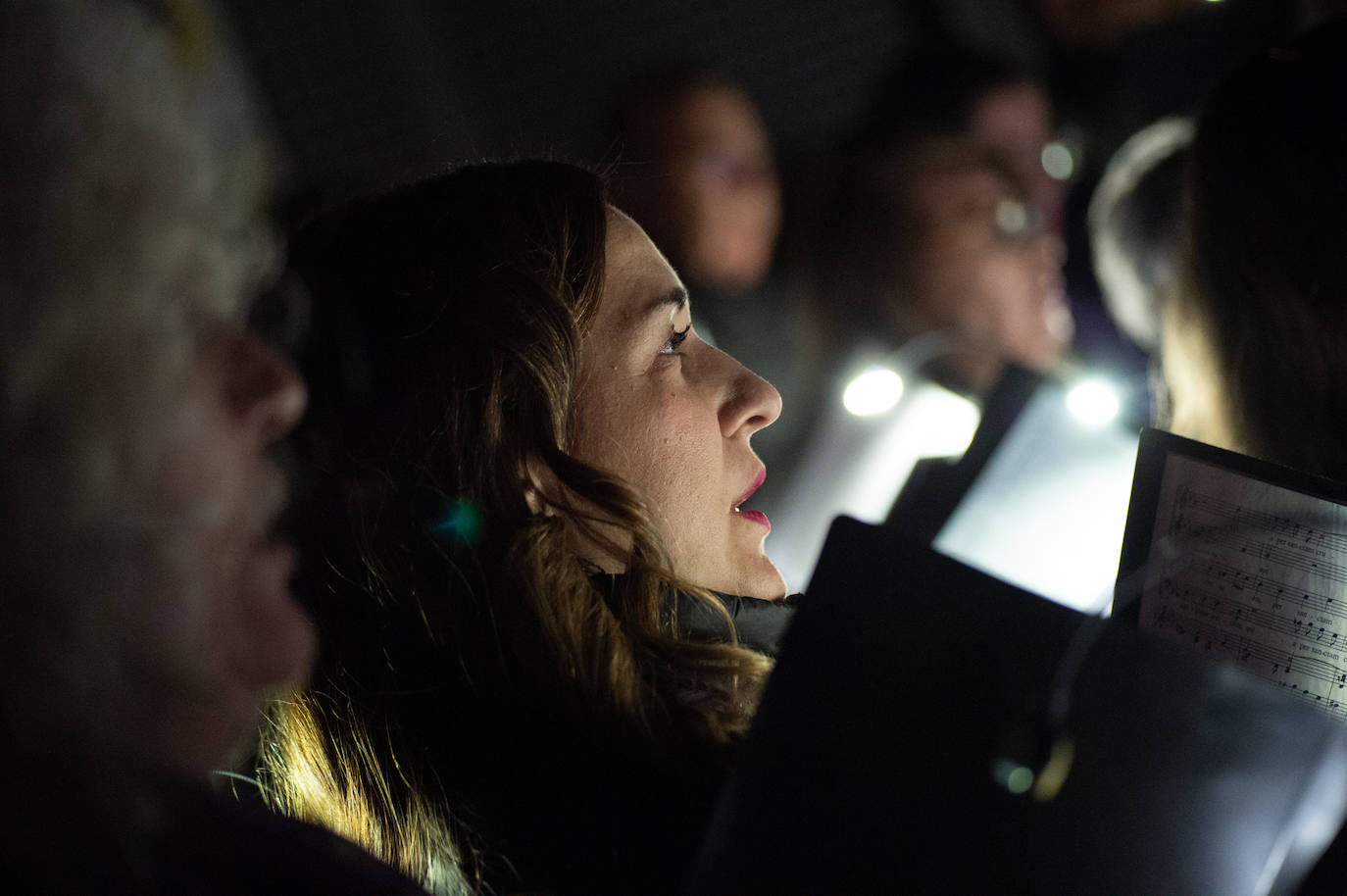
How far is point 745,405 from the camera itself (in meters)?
1.18

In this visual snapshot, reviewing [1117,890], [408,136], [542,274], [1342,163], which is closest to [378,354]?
[542,274]

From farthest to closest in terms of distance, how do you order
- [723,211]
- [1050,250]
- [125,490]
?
[723,211] → [1050,250] → [125,490]

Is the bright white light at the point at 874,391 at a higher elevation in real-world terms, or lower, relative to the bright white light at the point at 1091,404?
lower

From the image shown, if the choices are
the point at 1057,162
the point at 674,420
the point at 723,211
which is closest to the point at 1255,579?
the point at 674,420

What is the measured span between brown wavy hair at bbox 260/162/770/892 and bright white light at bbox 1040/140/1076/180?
1.65 meters

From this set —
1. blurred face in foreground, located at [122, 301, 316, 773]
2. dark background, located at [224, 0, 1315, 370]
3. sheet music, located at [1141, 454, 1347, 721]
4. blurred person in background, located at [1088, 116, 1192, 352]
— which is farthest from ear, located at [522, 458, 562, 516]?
dark background, located at [224, 0, 1315, 370]

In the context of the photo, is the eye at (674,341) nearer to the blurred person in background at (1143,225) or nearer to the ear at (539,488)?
the ear at (539,488)

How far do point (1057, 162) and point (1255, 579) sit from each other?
192 centimetres

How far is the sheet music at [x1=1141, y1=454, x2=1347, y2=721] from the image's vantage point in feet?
2.56

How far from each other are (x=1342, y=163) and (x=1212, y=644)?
543 millimetres

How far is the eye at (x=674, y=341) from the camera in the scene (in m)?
1.19

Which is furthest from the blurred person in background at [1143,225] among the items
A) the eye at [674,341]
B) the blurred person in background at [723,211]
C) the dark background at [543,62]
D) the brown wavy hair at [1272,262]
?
the dark background at [543,62]

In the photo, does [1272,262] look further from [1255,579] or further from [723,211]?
[723,211]

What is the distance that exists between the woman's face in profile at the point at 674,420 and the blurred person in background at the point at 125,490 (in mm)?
515
